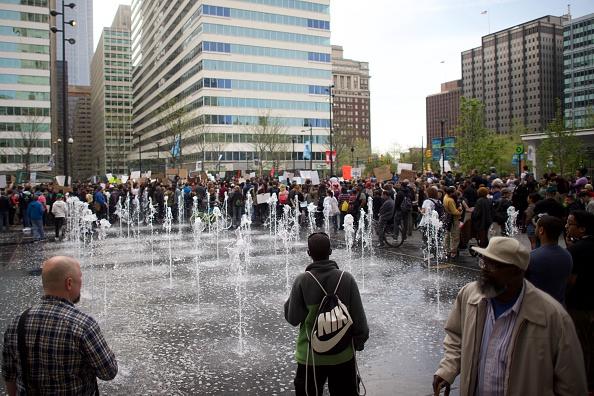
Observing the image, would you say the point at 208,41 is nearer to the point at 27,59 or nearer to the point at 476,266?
the point at 27,59

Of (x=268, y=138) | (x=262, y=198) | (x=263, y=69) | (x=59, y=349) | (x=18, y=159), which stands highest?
(x=263, y=69)

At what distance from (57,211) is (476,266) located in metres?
16.0

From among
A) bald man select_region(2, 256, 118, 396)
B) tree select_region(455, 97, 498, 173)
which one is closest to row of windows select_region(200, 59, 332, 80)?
tree select_region(455, 97, 498, 173)

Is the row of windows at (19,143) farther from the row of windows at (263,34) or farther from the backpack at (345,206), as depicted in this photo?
the backpack at (345,206)

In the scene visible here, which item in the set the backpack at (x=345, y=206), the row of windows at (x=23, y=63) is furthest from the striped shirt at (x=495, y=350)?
the row of windows at (x=23, y=63)

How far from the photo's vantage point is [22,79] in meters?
91.4

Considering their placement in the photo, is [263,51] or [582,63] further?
[582,63]

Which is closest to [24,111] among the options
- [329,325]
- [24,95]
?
[24,95]

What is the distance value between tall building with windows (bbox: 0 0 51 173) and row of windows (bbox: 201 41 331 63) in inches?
1275

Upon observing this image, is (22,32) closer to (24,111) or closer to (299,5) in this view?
(24,111)

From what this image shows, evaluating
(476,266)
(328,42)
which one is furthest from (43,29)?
(476,266)

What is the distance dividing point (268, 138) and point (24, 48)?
4865 cm

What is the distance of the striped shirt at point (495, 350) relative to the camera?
301 cm

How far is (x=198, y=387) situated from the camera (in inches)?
232
